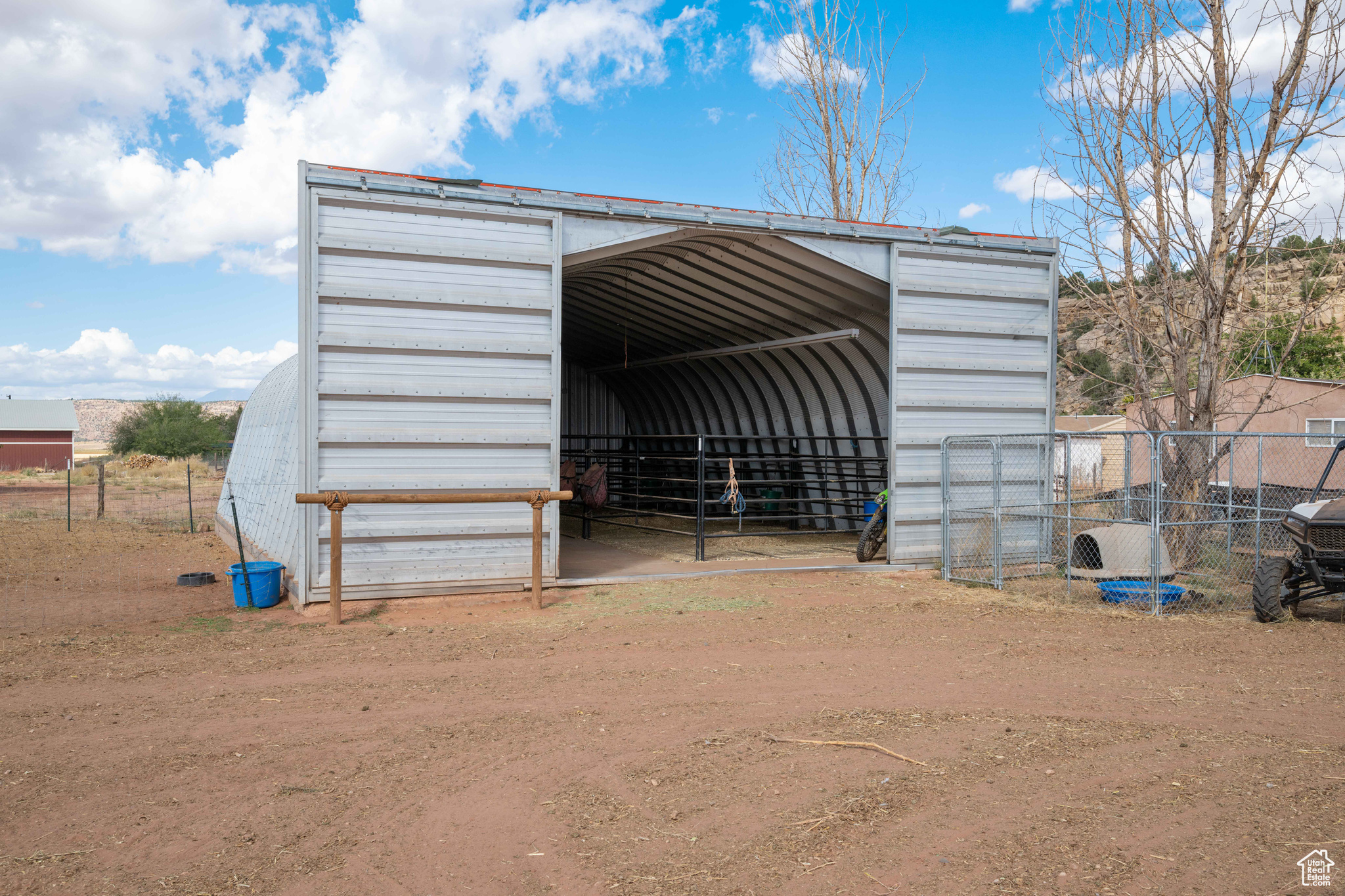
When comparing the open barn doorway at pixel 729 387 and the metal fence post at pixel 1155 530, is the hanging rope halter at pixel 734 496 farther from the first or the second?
the metal fence post at pixel 1155 530

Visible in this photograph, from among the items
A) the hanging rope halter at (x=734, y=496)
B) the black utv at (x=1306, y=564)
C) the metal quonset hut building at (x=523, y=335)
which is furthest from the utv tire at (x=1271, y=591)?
the hanging rope halter at (x=734, y=496)

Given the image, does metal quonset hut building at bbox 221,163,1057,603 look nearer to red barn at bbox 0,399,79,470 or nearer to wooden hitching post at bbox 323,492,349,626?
wooden hitching post at bbox 323,492,349,626

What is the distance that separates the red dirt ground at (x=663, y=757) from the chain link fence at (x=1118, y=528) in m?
1.14

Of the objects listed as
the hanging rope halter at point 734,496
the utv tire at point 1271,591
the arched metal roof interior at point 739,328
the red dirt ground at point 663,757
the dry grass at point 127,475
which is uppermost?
the arched metal roof interior at point 739,328

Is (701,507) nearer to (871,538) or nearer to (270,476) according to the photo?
(871,538)

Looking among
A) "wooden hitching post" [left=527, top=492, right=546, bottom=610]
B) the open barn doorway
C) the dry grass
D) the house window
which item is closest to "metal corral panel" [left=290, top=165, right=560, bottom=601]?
"wooden hitching post" [left=527, top=492, right=546, bottom=610]

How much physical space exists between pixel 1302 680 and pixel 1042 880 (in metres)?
3.44

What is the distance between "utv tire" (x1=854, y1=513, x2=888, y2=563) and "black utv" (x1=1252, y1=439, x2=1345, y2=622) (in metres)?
3.41

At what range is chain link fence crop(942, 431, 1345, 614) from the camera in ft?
24.3

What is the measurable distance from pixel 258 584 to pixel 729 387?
27.5 feet

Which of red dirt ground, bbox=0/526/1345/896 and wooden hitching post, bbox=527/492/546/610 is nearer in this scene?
red dirt ground, bbox=0/526/1345/896

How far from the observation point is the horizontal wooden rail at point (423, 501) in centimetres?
648

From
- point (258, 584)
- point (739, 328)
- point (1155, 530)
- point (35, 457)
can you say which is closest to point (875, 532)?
point (1155, 530)

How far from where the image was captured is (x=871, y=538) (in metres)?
9.30
